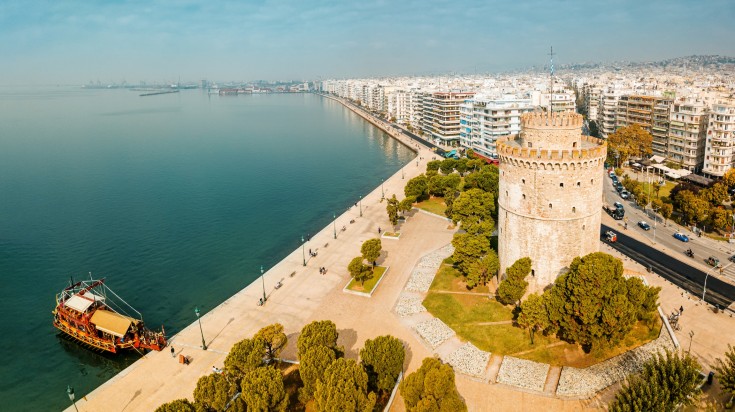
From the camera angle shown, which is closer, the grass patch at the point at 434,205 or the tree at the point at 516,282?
the tree at the point at 516,282

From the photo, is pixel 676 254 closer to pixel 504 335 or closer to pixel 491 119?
pixel 504 335

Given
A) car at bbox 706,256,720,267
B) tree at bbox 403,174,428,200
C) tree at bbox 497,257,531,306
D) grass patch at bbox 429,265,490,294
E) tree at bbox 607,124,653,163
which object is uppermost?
tree at bbox 607,124,653,163

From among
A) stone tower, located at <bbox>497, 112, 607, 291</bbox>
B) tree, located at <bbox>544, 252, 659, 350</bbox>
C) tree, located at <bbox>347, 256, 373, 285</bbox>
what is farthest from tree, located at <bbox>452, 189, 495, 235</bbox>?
tree, located at <bbox>544, 252, 659, 350</bbox>

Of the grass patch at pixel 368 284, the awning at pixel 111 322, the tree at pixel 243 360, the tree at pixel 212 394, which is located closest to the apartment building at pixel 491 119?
the grass patch at pixel 368 284

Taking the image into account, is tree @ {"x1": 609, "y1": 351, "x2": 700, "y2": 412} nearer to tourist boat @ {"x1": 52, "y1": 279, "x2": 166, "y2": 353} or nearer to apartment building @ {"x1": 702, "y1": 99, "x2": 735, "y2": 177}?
tourist boat @ {"x1": 52, "y1": 279, "x2": 166, "y2": 353}

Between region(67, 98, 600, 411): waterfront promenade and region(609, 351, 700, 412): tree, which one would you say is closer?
region(609, 351, 700, 412): tree

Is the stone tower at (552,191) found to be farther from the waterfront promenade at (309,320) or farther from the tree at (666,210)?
the tree at (666,210)

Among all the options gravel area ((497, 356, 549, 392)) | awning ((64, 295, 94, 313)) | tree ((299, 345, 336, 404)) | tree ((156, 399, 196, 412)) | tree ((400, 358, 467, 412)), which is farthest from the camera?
awning ((64, 295, 94, 313))
